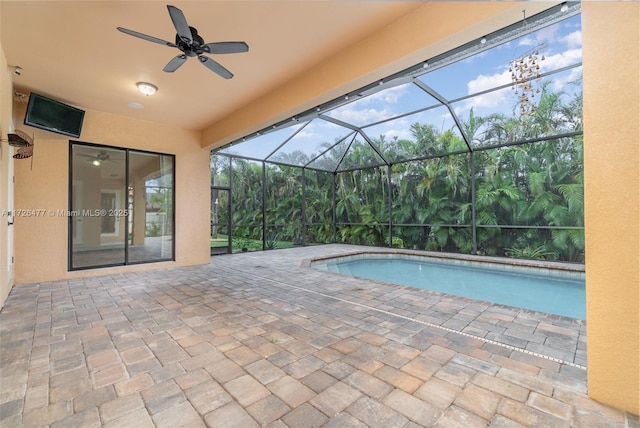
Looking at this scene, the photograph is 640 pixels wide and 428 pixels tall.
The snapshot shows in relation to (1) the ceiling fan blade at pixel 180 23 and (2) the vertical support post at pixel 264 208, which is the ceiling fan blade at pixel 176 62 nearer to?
(1) the ceiling fan blade at pixel 180 23

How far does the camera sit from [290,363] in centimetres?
214

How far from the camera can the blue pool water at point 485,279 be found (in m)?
4.61

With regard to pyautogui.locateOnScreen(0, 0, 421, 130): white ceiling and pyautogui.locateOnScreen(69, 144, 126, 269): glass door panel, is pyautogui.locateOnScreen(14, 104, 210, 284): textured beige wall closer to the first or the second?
pyautogui.locateOnScreen(69, 144, 126, 269): glass door panel

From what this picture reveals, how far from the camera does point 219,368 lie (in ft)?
6.80

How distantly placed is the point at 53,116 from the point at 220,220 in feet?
14.9

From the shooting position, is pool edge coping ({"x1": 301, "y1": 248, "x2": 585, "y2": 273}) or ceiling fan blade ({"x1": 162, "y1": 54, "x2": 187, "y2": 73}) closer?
ceiling fan blade ({"x1": 162, "y1": 54, "x2": 187, "y2": 73})

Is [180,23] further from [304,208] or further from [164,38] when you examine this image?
[304,208]

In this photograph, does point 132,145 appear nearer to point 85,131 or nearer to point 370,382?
point 85,131

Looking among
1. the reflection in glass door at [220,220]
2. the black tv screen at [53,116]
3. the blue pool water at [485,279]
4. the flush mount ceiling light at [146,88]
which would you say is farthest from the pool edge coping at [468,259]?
the black tv screen at [53,116]

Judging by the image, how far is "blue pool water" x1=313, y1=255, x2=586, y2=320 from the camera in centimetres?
461

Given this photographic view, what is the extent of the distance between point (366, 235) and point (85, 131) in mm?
8275

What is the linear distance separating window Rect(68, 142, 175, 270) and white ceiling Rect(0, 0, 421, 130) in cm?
172

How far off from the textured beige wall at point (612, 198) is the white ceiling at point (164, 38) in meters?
1.54

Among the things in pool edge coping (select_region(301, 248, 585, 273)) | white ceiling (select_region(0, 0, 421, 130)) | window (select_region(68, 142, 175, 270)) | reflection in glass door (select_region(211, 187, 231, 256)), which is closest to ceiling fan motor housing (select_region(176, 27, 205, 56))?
white ceiling (select_region(0, 0, 421, 130))
